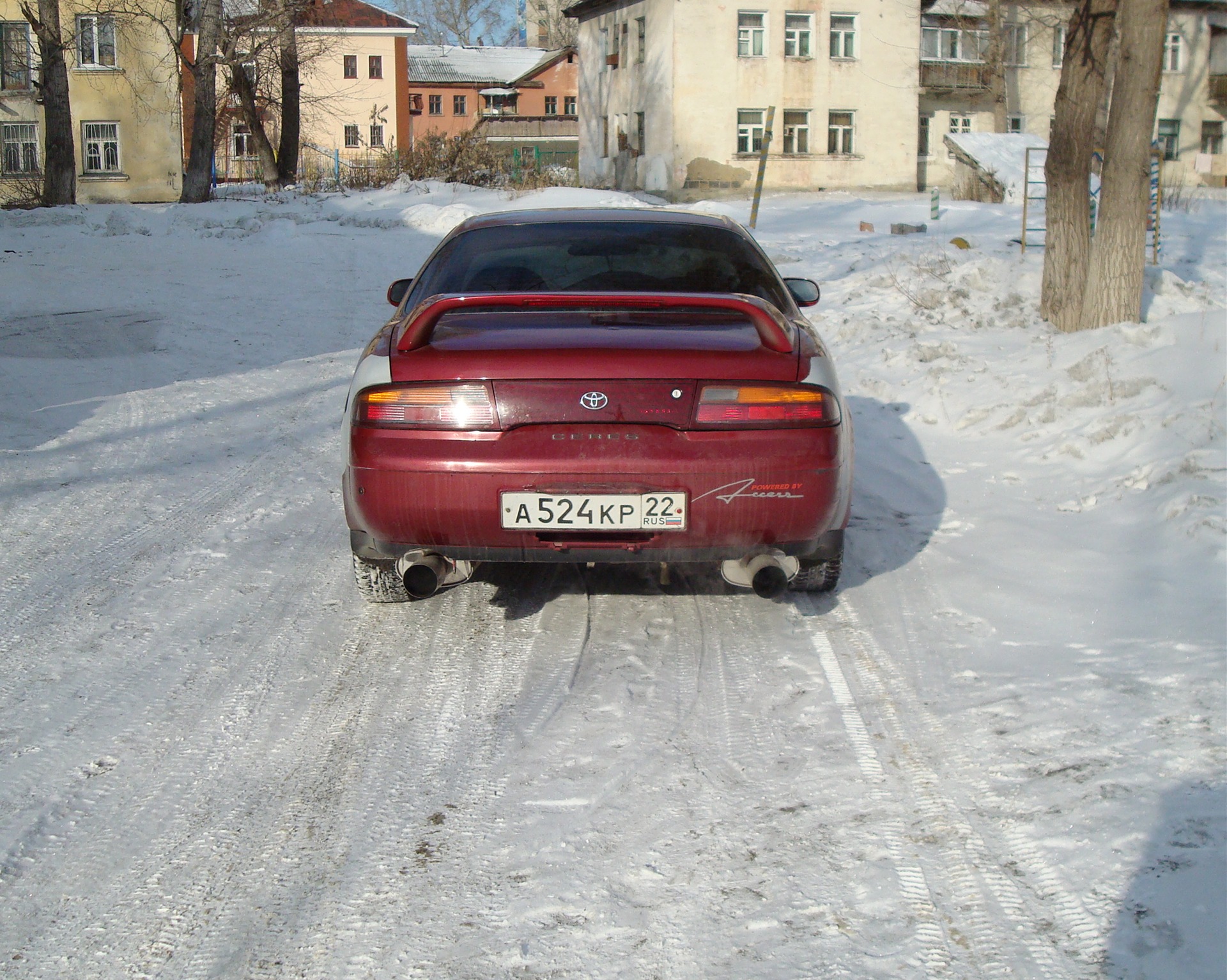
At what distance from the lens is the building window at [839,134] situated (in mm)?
44688

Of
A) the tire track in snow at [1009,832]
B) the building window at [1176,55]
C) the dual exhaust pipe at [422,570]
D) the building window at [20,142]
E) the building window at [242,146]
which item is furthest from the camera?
the building window at [242,146]

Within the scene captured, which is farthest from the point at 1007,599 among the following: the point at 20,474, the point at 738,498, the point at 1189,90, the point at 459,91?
the point at 459,91

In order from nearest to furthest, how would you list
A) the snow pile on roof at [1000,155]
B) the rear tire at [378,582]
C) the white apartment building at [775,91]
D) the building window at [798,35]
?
the rear tire at [378,582]
the snow pile on roof at [1000,155]
the white apartment building at [775,91]
the building window at [798,35]

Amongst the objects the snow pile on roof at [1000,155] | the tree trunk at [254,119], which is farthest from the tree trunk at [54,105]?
the snow pile on roof at [1000,155]

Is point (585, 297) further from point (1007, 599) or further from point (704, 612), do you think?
point (1007, 599)

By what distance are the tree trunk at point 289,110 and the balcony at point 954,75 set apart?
23612 mm

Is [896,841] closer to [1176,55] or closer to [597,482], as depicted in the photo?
[597,482]

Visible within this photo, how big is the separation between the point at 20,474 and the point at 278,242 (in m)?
14.4

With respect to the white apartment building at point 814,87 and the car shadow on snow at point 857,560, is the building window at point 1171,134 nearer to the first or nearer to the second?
the white apartment building at point 814,87

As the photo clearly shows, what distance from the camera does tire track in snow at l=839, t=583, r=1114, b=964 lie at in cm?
254

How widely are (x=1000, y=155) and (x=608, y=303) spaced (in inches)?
1227

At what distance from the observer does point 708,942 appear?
2.51m

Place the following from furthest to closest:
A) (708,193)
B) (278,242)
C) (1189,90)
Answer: (1189,90), (708,193), (278,242)

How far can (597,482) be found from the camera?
3.79 meters
